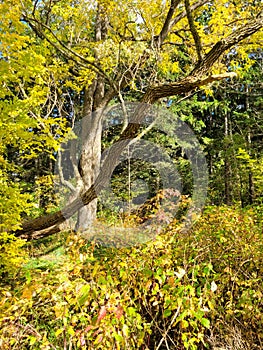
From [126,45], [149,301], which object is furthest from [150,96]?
[149,301]

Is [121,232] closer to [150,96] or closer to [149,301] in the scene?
[149,301]

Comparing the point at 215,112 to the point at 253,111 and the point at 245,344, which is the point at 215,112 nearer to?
the point at 253,111

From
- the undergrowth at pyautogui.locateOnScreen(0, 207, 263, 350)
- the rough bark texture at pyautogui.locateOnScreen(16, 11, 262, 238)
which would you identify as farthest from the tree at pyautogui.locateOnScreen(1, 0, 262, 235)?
the undergrowth at pyautogui.locateOnScreen(0, 207, 263, 350)

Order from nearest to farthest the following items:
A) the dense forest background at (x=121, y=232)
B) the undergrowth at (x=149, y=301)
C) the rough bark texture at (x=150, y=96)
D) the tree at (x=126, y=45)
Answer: the undergrowth at (x=149, y=301) → the dense forest background at (x=121, y=232) → the rough bark texture at (x=150, y=96) → the tree at (x=126, y=45)

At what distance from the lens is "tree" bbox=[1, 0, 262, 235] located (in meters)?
3.32

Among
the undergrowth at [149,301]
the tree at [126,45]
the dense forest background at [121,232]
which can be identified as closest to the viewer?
the undergrowth at [149,301]

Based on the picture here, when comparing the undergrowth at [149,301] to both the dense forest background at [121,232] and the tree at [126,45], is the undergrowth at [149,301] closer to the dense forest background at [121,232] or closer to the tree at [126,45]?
the dense forest background at [121,232]

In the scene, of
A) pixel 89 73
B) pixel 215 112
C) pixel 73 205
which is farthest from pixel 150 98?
pixel 215 112

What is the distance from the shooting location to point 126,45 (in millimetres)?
4566

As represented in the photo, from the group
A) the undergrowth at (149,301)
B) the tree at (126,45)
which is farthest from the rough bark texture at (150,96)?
the undergrowth at (149,301)

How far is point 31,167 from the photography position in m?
14.4

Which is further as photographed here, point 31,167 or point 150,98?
point 31,167

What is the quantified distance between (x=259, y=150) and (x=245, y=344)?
33.2ft

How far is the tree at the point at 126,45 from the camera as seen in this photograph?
3319 mm
